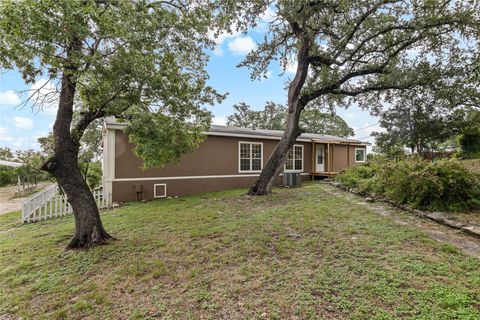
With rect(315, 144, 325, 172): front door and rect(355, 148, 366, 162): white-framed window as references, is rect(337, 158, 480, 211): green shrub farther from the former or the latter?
rect(355, 148, 366, 162): white-framed window

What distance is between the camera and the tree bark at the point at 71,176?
4.47m

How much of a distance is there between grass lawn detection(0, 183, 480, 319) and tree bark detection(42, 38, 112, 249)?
1.24ft

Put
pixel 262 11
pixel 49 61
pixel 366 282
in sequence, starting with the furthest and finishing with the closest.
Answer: pixel 262 11, pixel 49 61, pixel 366 282

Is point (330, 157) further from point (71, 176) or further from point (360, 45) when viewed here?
point (71, 176)

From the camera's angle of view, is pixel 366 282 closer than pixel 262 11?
Yes

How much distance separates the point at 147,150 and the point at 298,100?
6.62m

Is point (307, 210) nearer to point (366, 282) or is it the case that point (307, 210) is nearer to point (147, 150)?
point (366, 282)

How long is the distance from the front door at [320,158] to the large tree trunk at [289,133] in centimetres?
580

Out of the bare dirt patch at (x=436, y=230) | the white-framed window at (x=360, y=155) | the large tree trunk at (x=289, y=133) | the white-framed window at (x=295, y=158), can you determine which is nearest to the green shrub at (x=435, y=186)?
the bare dirt patch at (x=436, y=230)

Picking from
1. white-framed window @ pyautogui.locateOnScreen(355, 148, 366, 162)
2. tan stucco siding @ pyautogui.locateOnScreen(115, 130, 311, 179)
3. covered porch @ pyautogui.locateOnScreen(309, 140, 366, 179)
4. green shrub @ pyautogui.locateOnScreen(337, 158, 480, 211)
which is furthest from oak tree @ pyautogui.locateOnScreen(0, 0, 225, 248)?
white-framed window @ pyautogui.locateOnScreen(355, 148, 366, 162)

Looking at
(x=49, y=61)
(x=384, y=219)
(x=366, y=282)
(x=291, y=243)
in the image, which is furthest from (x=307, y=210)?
(x=49, y=61)

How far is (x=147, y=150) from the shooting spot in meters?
5.96

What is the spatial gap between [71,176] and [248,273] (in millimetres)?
3818

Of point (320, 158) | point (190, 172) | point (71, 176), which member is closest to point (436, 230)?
point (71, 176)
